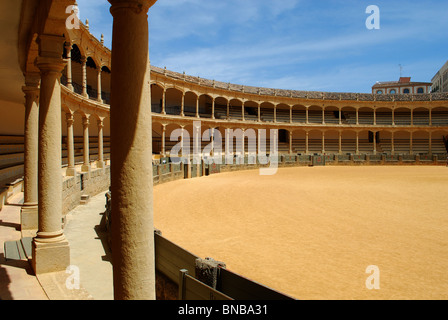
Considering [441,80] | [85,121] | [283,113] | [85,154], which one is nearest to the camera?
[85,154]

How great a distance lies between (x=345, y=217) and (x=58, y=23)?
971cm

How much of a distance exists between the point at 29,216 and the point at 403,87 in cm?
8098

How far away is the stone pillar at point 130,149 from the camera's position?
8.84ft

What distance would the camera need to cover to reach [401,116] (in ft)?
150

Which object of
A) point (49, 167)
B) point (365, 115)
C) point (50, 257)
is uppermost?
point (365, 115)

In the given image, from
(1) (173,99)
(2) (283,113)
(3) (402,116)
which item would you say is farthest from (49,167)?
(3) (402,116)

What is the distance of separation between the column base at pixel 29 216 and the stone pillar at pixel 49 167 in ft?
6.92

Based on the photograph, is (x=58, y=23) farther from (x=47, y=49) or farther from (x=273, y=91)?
(x=273, y=91)

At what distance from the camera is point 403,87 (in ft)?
241

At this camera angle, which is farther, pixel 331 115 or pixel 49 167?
pixel 331 115

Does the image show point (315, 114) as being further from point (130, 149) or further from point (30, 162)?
point (130, 149)

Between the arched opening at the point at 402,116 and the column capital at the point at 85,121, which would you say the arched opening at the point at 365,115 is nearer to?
the arched opening at the point at 402,116

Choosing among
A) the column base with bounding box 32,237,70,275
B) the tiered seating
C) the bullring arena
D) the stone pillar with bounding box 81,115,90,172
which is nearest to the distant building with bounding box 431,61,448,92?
the tiered seating

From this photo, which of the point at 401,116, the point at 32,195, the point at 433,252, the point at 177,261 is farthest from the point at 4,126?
the point at 401,116
